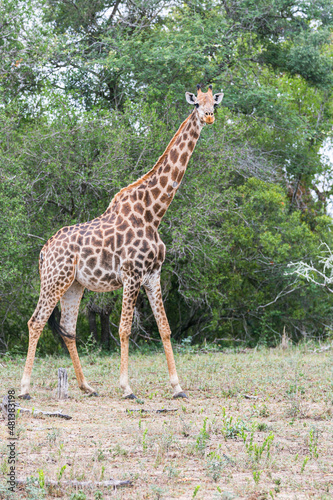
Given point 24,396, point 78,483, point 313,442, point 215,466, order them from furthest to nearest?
point 24,396 < point 313,442 < point 215,466 < point 78,483

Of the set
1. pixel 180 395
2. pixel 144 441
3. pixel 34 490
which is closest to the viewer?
pixel 34 490

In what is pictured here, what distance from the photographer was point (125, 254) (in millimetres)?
7391

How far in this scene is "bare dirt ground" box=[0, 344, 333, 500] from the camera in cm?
397

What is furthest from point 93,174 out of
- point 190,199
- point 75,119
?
point 190,199

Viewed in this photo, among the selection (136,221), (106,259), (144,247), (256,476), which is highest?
(136,221)

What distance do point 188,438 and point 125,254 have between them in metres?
2.82

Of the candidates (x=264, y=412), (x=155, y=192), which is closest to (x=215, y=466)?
(x=264, y=412)

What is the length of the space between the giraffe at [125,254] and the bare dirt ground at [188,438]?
77 cm

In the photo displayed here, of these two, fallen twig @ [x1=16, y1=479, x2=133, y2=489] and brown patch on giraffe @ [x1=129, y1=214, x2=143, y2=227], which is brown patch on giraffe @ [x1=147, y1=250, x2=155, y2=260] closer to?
brown patch on giraffe @ [x1=129, y1=214, x2=143, y2=227]

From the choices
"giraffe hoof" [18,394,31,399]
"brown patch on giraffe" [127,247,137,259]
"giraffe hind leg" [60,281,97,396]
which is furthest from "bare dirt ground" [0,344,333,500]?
"brown patch on giraffe" [127,247,137,259]

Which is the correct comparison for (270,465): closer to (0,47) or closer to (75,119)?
(75,119)

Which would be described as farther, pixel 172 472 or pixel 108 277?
pixel 108 277

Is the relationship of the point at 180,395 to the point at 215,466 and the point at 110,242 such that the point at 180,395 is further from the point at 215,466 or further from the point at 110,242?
the point at 215,466

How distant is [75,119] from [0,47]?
2502 millimetres
